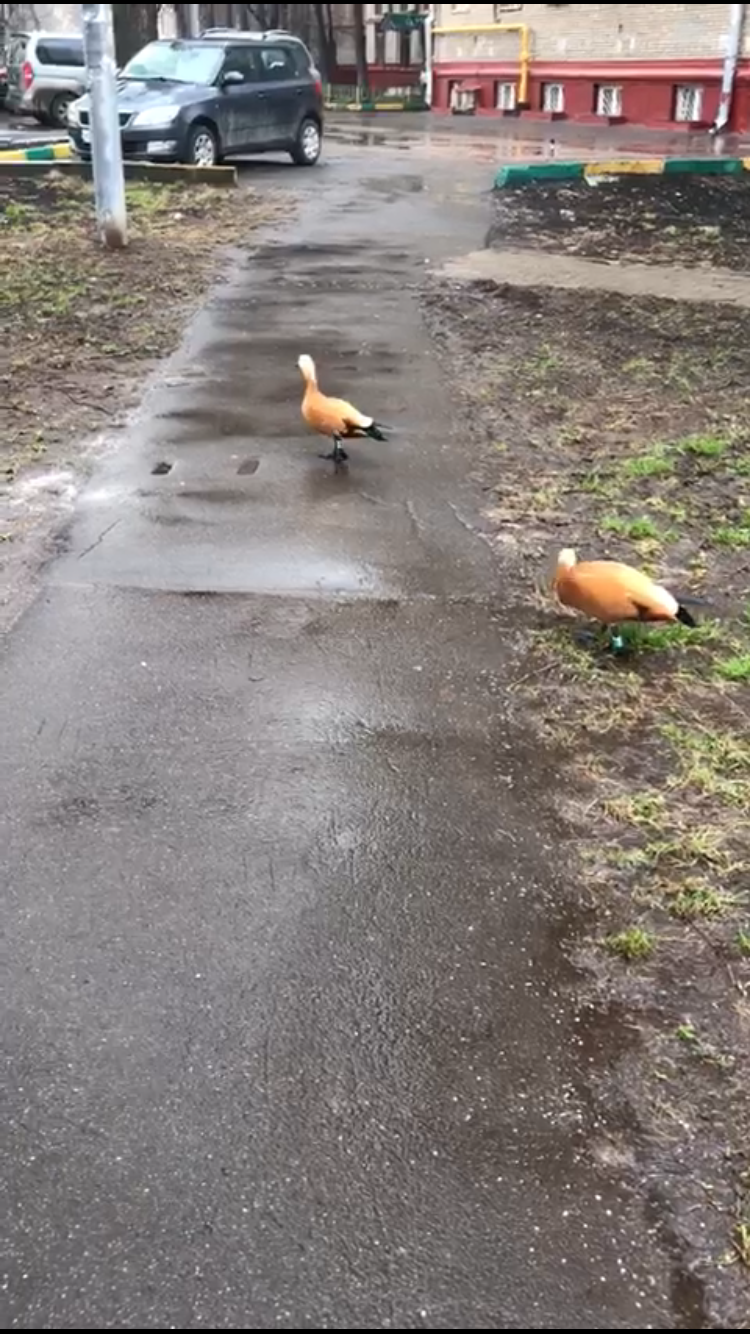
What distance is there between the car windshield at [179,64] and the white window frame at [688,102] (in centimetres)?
1189

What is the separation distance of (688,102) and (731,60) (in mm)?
2121

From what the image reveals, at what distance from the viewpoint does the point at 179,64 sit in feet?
60.2

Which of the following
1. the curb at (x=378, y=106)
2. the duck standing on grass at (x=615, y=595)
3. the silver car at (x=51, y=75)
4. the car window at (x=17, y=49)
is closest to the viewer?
the duck standing on grass at (x=615, y=595)

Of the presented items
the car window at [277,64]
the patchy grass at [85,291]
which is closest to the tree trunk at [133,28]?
the car window at [277,64]

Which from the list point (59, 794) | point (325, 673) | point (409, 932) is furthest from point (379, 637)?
point (409, 932)

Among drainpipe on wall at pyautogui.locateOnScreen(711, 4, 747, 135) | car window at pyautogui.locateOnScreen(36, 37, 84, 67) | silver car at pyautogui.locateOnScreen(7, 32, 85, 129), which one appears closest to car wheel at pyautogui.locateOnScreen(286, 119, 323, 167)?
silver car at pyautogui.locateOnScreen(7, 32, 85, 129)

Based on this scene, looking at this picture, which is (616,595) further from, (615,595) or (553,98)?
(553,98)

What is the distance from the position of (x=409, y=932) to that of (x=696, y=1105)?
82 cm

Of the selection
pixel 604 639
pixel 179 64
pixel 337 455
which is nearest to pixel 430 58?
pixel 179 64

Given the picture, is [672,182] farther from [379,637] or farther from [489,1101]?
[489,1101]

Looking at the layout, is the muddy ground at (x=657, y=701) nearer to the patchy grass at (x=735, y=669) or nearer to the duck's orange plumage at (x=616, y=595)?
the patchy grass at (x=735, y=669)

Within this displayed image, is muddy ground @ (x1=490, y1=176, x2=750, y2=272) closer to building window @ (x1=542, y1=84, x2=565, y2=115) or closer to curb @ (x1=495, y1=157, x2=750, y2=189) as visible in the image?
curb @ (x1=495, y1=157, x2=750, y2=189)

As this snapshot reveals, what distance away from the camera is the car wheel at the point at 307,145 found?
20016mm

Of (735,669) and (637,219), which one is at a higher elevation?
(637,219)
